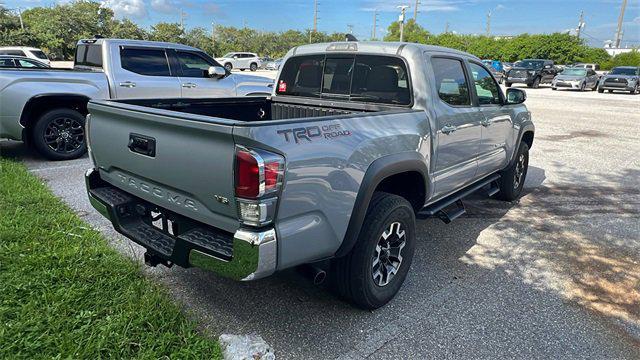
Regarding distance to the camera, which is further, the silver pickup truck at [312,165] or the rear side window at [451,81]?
the rear side window at [451,81]

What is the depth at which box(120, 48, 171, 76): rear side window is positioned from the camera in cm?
738

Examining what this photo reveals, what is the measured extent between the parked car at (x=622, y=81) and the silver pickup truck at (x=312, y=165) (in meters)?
26.1

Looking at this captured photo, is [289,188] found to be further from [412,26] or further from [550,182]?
[412,26]

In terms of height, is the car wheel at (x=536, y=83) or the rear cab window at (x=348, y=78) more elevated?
the car wheel at (x=536, y=83)

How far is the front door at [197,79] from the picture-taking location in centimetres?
796

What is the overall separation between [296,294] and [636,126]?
44.7 feet

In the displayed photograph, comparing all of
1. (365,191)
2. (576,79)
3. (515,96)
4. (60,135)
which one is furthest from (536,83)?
(365,191)

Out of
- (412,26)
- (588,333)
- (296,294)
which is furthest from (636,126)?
(412,26)

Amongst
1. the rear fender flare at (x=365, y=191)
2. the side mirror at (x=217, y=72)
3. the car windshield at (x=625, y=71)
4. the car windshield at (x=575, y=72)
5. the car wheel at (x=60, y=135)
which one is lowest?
the car wheel at (x=60, y=135)

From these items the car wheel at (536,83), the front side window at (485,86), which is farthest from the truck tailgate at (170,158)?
the car wheel at (536,83)

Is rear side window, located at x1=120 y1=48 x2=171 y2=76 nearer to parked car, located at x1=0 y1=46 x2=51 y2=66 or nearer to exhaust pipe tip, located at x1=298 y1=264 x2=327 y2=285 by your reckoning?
exhaust pipe tip, located at x1=298 y1=264 x2=327 y2=285

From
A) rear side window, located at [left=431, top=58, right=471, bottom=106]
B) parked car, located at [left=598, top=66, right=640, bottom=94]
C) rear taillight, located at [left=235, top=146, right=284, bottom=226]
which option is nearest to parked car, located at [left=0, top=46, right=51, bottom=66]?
rear side window, located at [left=431, top=58, right=471, bottom=106]

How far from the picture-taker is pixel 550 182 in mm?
6816

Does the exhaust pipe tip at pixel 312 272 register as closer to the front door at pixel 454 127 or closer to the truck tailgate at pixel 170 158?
the truck tailgate at pixel 170 158
